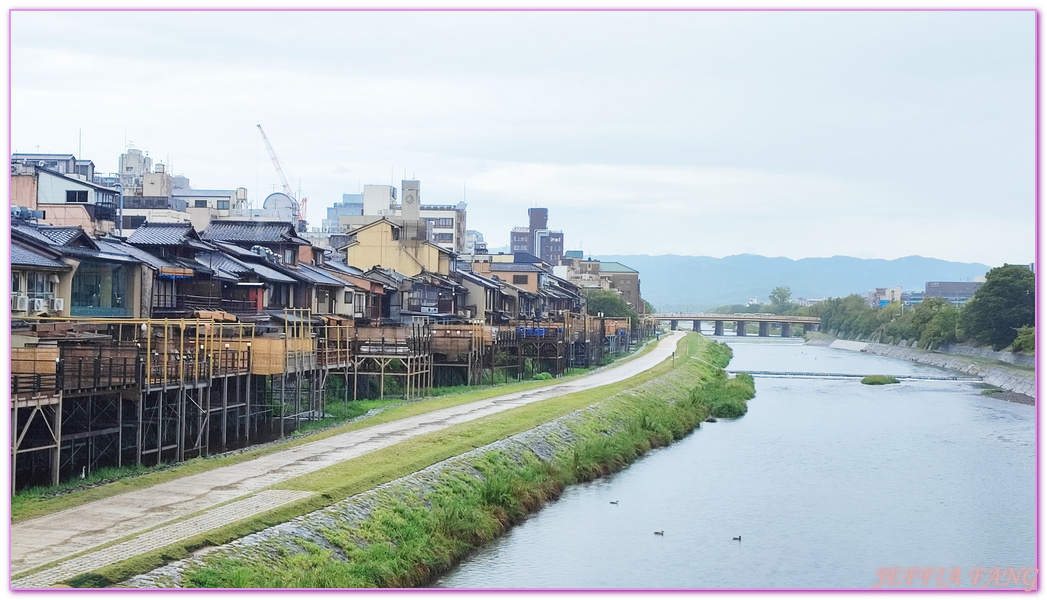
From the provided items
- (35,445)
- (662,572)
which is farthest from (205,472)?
(662,572)

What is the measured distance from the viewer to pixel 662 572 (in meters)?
22.7

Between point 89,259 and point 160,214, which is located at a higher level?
point 160,214

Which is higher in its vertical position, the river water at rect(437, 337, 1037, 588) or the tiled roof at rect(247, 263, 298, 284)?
the tiled roof at rect(247, 263, 298, 284)

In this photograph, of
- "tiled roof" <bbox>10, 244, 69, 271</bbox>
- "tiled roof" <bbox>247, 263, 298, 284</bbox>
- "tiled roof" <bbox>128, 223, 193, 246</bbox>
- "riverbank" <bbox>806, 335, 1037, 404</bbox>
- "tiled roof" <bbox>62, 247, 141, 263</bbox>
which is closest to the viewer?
"tiled roof" <bbox>10, 244, 69, 271</bbox>

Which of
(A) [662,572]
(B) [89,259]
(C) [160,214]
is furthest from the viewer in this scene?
(C) [160,214]

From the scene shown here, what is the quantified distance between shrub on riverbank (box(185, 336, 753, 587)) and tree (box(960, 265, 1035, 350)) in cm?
5461

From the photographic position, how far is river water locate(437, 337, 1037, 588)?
22781 millimetres

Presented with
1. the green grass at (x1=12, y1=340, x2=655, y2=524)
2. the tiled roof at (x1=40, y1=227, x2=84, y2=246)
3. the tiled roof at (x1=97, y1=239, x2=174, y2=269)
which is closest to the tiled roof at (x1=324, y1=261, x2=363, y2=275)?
the green grass at (x1=12, y1=340, x2=655, y2=524)

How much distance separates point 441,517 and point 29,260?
49.0ft

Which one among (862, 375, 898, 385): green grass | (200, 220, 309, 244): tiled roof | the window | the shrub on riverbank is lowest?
the shrub on riverbank

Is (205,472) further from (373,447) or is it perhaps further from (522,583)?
(522,583)

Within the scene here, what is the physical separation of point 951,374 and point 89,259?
75553mm

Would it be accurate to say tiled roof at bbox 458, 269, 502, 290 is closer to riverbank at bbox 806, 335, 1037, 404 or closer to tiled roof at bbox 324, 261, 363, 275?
tiled roof at bbox 324, 261, 363, 275

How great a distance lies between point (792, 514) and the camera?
28.9 metres
